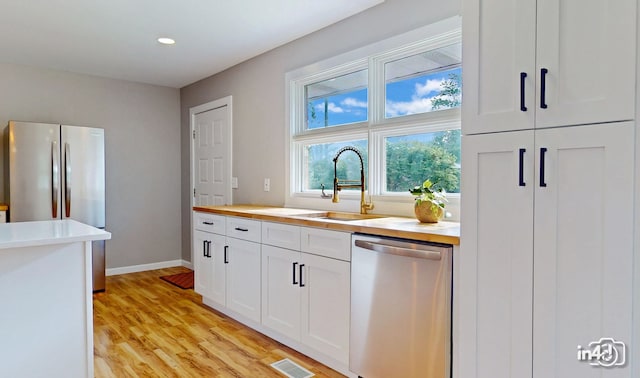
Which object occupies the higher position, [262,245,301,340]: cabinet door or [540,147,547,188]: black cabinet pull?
[540,147,547,188]: black cabinet pull

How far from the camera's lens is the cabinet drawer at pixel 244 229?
114 inches

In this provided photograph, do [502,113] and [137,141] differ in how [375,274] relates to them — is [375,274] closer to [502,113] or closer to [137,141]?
[502,113]

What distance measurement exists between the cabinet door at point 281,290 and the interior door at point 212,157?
1.76 m

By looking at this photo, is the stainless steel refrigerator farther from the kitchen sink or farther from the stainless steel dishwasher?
the stainless steel dishwasher

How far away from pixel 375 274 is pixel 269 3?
1983 millimetres

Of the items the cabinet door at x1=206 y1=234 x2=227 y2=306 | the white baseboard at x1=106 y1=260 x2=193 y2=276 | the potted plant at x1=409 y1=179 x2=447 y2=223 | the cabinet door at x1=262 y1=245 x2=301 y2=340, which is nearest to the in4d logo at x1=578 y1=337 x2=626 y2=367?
the potted plant at x1=409 y1=179 x2=447 y2=223

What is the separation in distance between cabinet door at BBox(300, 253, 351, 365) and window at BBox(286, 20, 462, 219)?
662 mm

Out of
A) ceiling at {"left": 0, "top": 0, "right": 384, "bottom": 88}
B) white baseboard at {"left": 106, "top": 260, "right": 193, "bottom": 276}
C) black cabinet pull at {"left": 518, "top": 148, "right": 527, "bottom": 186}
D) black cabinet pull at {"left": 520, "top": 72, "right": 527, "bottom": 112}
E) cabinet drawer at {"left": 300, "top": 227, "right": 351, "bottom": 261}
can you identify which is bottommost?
white baseboard at {"left": 106, "top": 260, "right": 193, "bottom": 276}

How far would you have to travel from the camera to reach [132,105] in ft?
15.9

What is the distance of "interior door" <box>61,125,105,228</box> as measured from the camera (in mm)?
3910

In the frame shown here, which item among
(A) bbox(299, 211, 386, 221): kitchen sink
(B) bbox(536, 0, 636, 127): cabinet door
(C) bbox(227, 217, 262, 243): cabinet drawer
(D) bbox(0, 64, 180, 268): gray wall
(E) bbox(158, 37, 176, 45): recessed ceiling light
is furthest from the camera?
(D) bbox(0, 64, 180, 268): gray wall

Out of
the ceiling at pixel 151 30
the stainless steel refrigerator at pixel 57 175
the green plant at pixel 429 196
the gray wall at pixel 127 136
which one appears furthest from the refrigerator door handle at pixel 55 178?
the green plant at pixel 429 196

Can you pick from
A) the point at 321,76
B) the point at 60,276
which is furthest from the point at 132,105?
the point at 60,276

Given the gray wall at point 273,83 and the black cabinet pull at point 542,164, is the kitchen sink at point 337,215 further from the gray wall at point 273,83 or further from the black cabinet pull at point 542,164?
the black cabinet pull at point 542,164
